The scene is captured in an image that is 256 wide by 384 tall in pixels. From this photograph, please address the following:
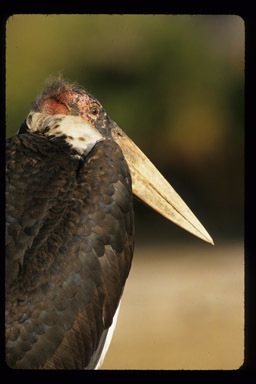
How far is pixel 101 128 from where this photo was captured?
2021mm

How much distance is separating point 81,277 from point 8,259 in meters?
0.22

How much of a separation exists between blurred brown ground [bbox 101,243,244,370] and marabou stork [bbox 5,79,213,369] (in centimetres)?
241

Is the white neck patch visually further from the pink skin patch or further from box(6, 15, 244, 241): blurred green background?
box(6, 15, 244, 241): blurred green background

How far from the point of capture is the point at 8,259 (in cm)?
156

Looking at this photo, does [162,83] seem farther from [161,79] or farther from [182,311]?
[182,311]

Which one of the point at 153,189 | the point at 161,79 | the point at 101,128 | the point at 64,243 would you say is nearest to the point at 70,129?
the point at 101,128

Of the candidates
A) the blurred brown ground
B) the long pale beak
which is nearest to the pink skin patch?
the long pale beak

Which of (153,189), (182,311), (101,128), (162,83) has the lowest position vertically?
(182,311)

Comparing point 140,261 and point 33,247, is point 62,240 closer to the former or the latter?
point 33,247

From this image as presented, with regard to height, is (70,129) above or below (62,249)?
above

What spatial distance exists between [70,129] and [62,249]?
0.53 m

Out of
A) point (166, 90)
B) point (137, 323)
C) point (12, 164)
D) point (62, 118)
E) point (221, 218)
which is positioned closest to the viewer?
point (12, 164)

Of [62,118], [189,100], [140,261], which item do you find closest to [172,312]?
[140,261]

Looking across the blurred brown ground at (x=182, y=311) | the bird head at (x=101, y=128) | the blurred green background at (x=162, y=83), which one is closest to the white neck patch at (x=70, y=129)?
the bird head at (x=101, y=128)
